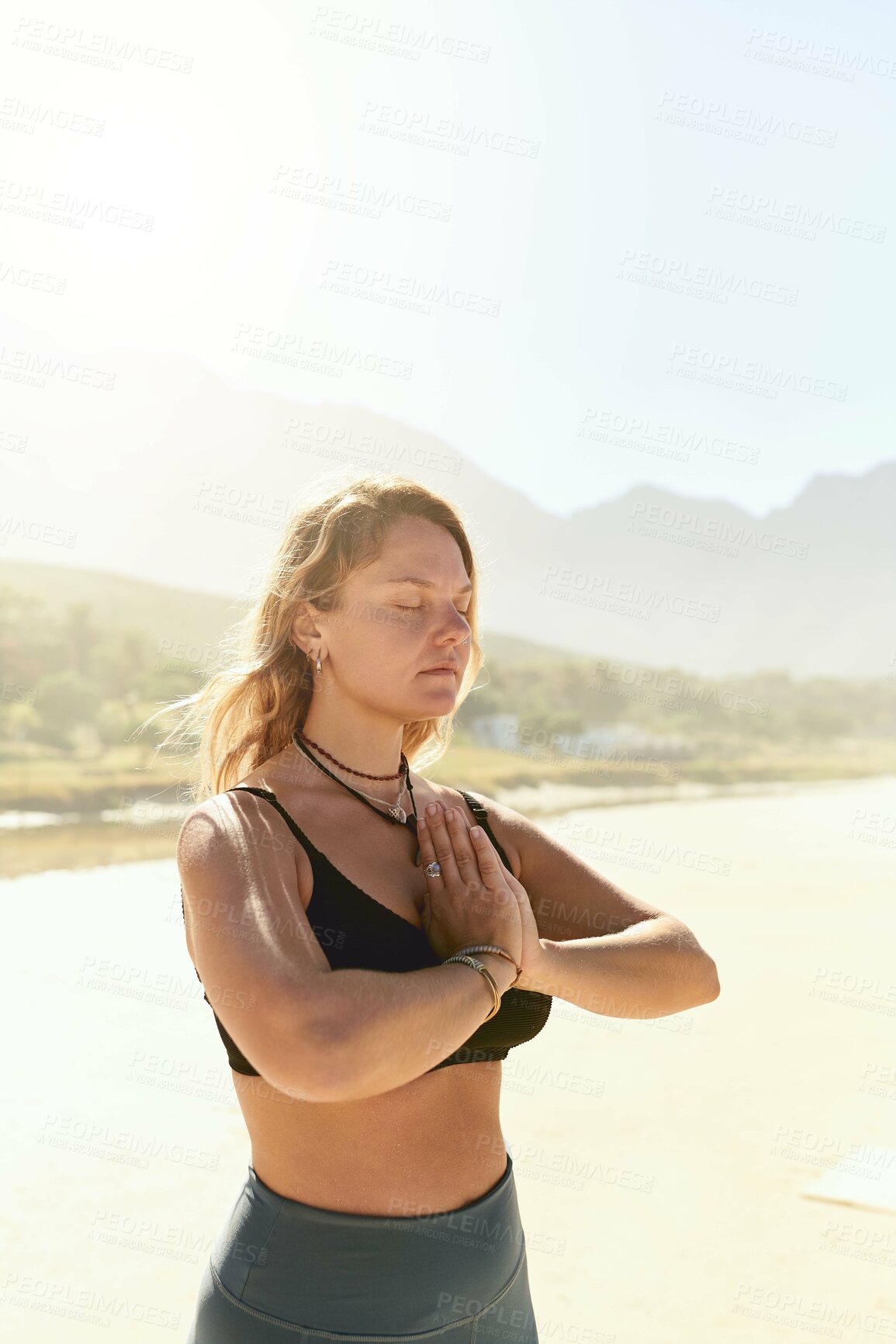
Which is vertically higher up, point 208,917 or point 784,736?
point 208,917

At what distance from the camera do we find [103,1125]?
28.2 feet

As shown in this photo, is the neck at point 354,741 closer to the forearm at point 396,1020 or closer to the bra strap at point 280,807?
the bra strap at point 280,807

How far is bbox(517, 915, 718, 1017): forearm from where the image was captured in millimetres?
1904

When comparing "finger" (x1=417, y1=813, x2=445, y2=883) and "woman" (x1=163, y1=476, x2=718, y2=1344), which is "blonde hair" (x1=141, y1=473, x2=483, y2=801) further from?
"finger" (x1=417, y1=813, x2=445, y2=883)

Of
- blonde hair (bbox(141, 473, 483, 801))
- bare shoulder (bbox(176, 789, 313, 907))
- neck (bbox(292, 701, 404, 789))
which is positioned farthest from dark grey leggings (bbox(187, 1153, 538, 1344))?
blonde hair (bbox(141, 473, 483, 801))

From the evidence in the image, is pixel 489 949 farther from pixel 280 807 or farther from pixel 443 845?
pixel 280 807

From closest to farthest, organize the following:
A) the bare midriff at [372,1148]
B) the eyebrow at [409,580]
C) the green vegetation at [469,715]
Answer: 1. the bare midriff at [372,1148]
2. the eyebrow at [409,580]
3. the green vegetation at [469,715]

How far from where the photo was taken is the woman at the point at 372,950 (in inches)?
62.2

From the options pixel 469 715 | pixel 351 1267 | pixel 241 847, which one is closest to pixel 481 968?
pixel 241 847

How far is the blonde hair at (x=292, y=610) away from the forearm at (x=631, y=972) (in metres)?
0.50

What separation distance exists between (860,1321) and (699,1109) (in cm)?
352

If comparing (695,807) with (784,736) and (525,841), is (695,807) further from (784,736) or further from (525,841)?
(784,736)

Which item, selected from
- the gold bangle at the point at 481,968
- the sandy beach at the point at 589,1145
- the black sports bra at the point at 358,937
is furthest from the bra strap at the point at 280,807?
the sandy beach at the point at 589,1145

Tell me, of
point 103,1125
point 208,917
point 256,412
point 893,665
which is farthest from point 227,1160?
point 256,412
